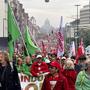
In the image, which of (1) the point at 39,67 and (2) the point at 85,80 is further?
(1) the point at 39,67

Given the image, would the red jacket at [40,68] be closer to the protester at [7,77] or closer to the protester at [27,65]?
the protester at [27,65]

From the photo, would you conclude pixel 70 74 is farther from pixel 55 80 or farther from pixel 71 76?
pixel 55 80

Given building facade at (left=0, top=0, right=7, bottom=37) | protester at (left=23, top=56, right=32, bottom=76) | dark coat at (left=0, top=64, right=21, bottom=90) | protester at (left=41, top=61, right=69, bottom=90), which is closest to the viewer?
protester at (left=41, top=61, right=69, bottom=90)

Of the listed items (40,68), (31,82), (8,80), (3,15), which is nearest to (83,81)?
(8,80)

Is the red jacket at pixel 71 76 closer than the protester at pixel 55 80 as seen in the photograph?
No

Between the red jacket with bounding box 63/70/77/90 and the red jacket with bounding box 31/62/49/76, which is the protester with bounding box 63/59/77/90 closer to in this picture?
the red jacket with bounding box 63/70/77/90

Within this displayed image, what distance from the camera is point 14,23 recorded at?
18.5 m

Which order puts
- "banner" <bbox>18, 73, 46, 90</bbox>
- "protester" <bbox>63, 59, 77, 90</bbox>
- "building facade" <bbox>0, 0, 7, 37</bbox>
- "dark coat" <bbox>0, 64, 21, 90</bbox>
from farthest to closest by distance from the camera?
"building facade" <bbox>0, 0, 7, 37</bbox> → "banner" <bbox>18, 73, 46, 90</bbox> → "protester" <bbox>63, 59, 77, 90</bbox> → "dark coat" <bbox>0, 64, 21, 90</bbox>

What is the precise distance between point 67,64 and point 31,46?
10006mm

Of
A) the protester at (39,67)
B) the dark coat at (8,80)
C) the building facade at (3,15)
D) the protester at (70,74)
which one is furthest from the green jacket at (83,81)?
the building facade at (3,15)

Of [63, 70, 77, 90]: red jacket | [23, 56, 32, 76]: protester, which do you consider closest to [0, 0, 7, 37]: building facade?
[23, 56, 32, 76]: protester

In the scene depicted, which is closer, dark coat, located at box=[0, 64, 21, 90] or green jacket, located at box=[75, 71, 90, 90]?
green jacket, located at box=[75, 71, 90, 90]

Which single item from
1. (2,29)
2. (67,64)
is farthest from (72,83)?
(2,29)

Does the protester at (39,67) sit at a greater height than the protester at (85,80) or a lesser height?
lesser
